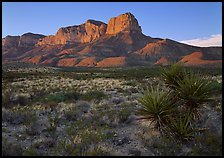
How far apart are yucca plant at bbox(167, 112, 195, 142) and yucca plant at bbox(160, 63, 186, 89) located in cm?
121

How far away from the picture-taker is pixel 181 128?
23.1ft

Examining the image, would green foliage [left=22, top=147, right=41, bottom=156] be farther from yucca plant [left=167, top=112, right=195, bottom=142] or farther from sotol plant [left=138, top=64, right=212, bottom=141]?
yucca plant [left=167, top=112, right=195, bottom=142]

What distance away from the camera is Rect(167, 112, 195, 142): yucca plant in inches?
277

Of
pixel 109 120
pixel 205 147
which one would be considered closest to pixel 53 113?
pixel 109 120

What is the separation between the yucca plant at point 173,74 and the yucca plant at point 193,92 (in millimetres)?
490

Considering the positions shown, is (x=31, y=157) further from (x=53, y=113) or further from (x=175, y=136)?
(x=53, y=113)

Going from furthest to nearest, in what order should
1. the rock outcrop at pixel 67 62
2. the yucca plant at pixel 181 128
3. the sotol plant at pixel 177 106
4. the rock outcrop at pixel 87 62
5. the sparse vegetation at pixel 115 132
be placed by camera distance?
the rock outcrop at pixel 67 62, the rock outcrop at pixel 87 62, the sotol plant at pixel 177 106, the yucca plant at pixel 181 128, the sparse vegetation at pixel 115 132

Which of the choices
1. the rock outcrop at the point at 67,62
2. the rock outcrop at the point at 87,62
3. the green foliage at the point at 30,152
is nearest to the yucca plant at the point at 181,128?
the green foliage at the point at 30,152

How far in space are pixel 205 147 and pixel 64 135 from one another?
3.94m

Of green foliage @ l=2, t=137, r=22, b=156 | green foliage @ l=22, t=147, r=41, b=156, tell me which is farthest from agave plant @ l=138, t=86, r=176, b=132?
green foliage @ l=2, t=137, r=22, b=156

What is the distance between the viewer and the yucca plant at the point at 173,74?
830 centimetres

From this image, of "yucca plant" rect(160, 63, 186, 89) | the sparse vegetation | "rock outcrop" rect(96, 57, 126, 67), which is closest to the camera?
the sparse vegetation

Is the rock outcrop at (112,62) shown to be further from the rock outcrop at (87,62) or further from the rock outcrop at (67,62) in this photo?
the rock outcrop at (67,62)

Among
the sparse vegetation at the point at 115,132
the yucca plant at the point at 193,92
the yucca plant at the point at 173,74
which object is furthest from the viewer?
the yucca plant at the point at 173,74
